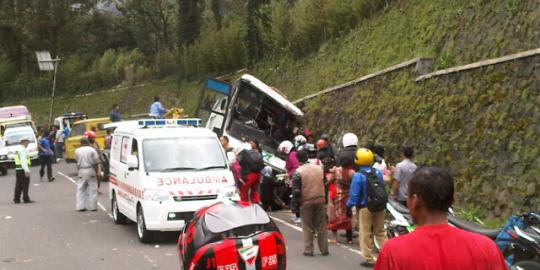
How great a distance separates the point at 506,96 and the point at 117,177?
7903 mm

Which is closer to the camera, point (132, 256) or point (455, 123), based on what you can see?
point (132, 256)

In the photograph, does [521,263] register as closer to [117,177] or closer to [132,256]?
[132,256]

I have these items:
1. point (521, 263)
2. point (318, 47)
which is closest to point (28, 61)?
point (318, 47)

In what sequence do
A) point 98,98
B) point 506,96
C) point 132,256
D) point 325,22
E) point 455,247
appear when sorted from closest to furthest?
point 455,247
point 132,256
point 506,96
point 325,22
point 98,98

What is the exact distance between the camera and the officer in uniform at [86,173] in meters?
16.5

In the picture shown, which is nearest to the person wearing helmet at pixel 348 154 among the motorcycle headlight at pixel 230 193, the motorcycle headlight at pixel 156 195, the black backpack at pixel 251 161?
the motorcycle headlight at pixel 230 193

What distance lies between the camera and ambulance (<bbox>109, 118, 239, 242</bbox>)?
466 inches

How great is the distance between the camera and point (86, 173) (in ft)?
54.2

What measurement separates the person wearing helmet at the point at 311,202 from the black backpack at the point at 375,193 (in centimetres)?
138

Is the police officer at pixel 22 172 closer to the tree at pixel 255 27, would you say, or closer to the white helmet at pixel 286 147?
the white helmet at pixel 286 147

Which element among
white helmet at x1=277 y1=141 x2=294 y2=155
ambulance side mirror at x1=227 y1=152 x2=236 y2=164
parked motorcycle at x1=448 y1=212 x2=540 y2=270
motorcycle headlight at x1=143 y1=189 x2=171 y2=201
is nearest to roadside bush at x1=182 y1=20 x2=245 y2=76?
white helmet at x1=277 y1=141 x2=294 y2=155

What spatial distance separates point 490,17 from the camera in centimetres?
1547

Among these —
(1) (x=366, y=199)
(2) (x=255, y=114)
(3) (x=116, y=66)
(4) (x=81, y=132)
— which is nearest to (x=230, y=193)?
(1) (x=366, y=199)

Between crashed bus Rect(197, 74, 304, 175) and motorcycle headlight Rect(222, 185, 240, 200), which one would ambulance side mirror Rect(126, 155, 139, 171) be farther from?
crashed bus Rect(197, 74, 304, 175)
